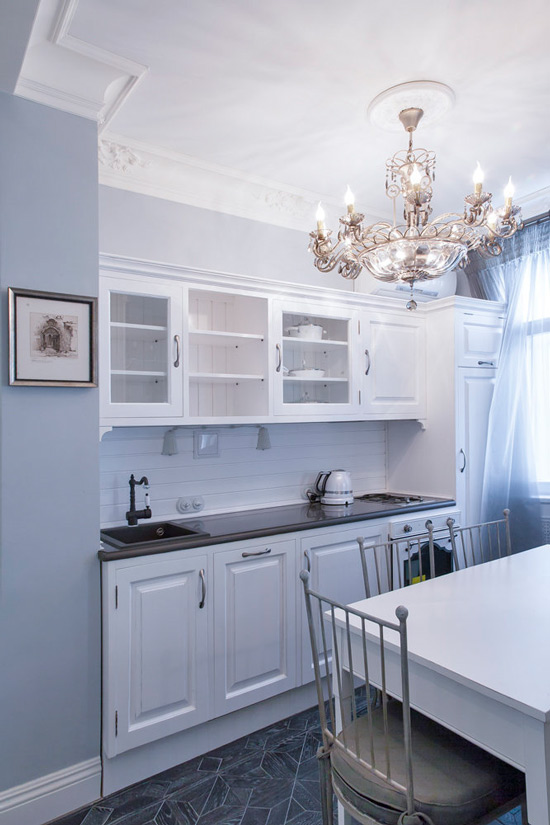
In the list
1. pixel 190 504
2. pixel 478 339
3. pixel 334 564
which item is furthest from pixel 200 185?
pixel 334 564

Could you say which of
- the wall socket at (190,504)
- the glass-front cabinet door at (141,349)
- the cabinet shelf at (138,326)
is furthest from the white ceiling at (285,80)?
the wall socket at (190,504)

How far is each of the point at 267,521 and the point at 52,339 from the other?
4.45 feet

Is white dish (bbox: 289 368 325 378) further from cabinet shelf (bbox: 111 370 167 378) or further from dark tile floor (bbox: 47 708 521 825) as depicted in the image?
dark tile floor (bbox: 47 708 521 825)

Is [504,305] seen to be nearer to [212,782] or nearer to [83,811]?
[212,782]

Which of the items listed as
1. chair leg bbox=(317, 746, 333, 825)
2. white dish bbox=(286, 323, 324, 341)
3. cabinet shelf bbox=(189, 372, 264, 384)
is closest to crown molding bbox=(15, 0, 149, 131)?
cabinet shelf bbox=(189, 372, 264, 384)

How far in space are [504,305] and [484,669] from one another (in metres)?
2.93

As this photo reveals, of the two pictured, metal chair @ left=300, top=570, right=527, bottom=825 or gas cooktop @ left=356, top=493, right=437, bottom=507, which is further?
gas cooktop @ left=356, top=493, right=437, bottom=507

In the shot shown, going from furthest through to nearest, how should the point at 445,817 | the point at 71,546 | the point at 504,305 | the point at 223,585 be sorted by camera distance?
the point at 504,305 → the point at 223,585 → the point at 71,546 → the point at 445,817

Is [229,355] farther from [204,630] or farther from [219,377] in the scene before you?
[204,630]

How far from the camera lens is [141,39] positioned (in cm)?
197

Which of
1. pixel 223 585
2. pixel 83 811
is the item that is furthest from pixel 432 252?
pixel 83 811

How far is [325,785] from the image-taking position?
5.08ft

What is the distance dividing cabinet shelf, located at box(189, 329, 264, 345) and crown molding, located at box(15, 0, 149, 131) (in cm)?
104

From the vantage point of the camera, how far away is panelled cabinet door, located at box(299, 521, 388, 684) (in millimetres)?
2701
